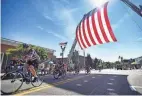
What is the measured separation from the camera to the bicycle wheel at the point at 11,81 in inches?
293

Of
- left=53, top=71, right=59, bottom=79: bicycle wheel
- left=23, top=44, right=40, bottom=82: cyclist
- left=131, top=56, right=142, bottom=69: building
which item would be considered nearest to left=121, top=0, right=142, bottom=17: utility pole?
left=53, top=71, right=59, bottom=79: bicycle wheel

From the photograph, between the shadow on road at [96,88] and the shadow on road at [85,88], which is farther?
the shadow on road at [96,88]

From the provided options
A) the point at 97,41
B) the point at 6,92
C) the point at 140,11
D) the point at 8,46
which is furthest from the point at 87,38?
the point at 8,46

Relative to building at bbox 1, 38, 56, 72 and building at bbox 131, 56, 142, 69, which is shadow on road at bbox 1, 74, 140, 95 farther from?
building at bbox 131, 56, 142, 69

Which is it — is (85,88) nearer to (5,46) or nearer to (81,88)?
(81,88)

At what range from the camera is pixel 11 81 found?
766cm

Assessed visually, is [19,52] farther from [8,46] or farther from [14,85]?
[14,85]

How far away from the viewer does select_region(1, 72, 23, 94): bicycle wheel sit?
7.43m

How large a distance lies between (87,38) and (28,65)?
15.5m

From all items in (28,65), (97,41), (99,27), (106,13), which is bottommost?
(28,65)

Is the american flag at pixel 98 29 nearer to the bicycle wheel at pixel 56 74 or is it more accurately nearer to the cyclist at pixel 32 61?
the bicycle wheel at pixel 56 74

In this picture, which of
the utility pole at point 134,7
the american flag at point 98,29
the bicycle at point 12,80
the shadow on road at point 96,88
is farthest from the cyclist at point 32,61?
the american flag at point 98,29

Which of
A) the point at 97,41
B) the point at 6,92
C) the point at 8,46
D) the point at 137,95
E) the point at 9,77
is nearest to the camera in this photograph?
the point at 6,92

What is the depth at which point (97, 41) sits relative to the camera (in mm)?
22312
